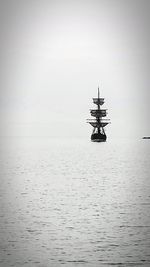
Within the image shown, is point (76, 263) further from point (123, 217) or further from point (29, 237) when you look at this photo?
point (123, 217)

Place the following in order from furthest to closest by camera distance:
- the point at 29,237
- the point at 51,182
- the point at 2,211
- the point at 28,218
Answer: the point at 51,182 < the point at 2,211 < the point at 28,218 < the point at 29,237

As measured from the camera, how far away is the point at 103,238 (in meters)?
33.7

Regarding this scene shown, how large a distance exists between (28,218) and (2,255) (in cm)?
1090

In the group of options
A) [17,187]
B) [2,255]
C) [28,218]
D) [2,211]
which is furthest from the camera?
[17,187]

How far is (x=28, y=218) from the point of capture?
40.2 m

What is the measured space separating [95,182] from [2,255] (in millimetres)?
41436

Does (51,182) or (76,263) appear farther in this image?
(51,182)

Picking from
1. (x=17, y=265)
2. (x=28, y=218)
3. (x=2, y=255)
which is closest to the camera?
(x=17, y=265)

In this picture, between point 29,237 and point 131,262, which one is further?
point 29,237

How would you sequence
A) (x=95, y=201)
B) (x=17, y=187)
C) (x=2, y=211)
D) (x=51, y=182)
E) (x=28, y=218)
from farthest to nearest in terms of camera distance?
(x=51, y=182)
(x=17, y=187)
(x=95, y=201)
(x=2, y=211)
(x=28, y=218)

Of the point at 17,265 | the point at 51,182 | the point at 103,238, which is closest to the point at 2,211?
the point at 103,238

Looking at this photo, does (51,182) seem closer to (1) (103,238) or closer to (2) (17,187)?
(2) (17,187)

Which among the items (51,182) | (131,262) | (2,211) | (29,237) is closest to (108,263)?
(131,262)

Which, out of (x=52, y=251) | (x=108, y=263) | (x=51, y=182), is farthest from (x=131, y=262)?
(x=51, y=182)
